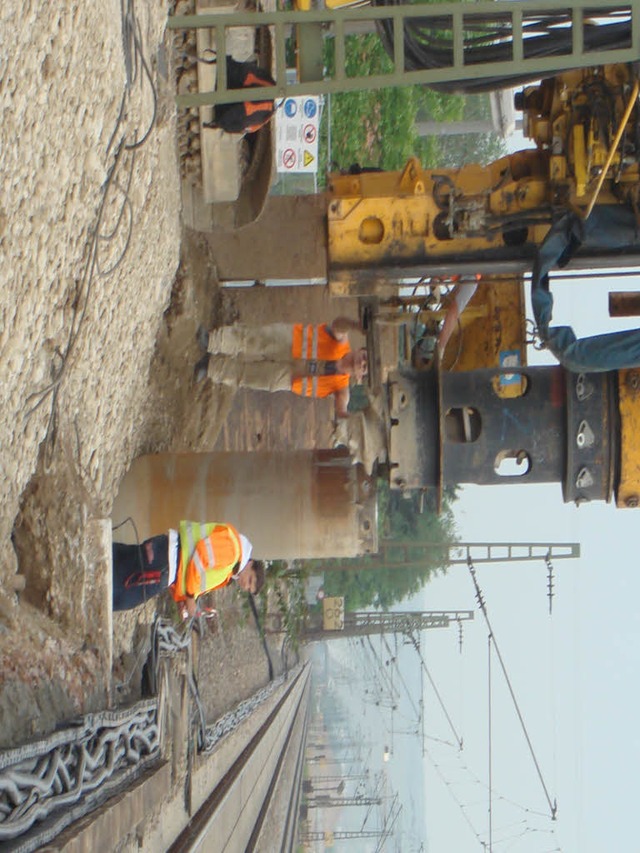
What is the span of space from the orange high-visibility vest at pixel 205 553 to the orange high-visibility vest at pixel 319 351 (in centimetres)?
188

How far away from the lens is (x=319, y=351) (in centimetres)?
822

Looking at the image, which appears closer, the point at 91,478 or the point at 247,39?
the point at 91,478

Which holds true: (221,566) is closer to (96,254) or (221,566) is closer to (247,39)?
(96,254)

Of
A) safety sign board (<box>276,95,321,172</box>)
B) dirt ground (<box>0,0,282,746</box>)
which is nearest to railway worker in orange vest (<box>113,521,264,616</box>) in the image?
dirt ground (<box>0,0,282,746</box>)

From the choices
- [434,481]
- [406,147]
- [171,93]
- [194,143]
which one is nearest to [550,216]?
[434,481]

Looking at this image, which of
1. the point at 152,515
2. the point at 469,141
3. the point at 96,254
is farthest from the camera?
the point at 469,141

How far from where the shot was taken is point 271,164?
367 inches

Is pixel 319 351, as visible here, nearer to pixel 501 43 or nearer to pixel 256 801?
pixel 501 43

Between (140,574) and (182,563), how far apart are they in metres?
0.51

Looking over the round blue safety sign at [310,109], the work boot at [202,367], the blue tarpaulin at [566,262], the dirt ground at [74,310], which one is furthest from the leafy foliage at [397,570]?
the blue tarpaulin at [566,262]

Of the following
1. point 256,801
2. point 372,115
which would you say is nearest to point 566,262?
point 256,801

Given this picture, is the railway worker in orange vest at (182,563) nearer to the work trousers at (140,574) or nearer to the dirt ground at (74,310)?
the work trousers at (140,574)

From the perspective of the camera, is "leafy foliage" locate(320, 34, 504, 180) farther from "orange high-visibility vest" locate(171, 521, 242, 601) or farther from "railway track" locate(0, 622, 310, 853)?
"orange high-visibility vest" locate(171, 521, 242, 601)

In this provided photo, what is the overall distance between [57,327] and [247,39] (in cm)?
392
